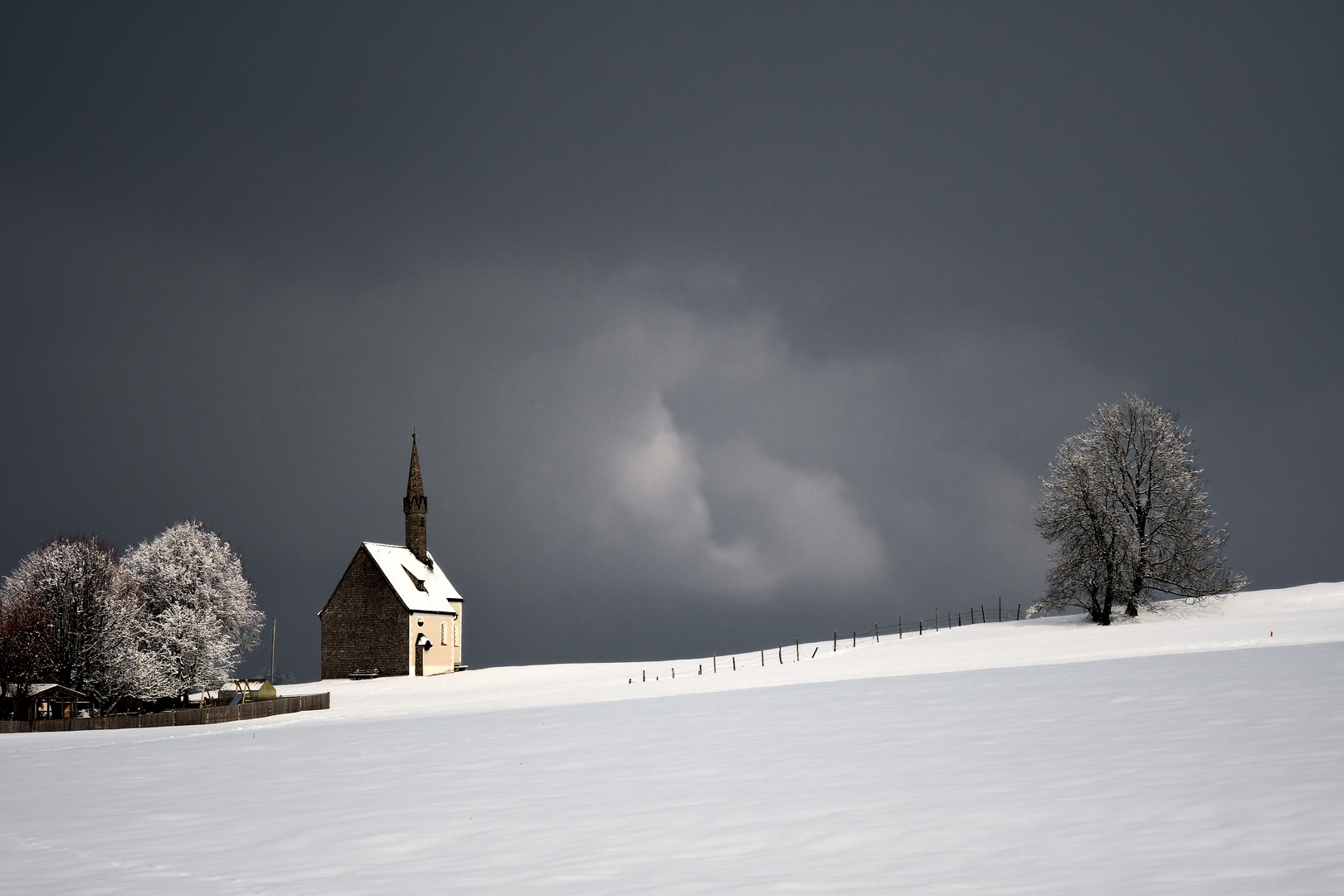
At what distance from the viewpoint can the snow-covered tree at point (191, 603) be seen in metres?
66.9

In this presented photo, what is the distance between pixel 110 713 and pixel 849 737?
184ft

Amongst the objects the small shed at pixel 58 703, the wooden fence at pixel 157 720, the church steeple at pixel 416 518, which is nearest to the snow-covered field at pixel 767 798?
the wooden fence at pixel 157 720

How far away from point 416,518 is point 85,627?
1563 inches

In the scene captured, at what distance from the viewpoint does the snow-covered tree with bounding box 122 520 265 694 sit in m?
66.9

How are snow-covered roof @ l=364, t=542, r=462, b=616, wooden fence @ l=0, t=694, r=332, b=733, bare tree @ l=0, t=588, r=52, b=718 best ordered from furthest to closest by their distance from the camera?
snow-covered roof @ l=364, t=542, r=462, b=616 < bare tree @ l=0, t=588, r=52, b=718 < wooden fence @ l=0, t=694, r=332, b=733

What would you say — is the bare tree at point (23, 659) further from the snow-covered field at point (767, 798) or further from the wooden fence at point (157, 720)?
the snow-covered field at point (767, 798)

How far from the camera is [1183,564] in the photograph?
59438mm

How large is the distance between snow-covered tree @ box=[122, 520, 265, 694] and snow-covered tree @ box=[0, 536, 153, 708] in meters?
2.98

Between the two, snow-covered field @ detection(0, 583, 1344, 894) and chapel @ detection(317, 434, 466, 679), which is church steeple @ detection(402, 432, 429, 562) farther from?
snow-covered field @ detection(0, 583, 1344, 894)

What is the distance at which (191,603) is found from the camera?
229 feet

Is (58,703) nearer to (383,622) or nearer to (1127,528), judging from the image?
(383,622)

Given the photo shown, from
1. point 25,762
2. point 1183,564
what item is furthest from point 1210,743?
point 1183,564

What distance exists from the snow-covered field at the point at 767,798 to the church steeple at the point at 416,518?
64.6 meters

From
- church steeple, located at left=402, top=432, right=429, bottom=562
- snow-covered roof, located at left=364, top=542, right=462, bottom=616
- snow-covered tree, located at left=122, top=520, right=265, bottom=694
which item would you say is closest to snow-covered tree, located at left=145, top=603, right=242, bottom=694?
snow-covered tree, located at left=122, top=520, right=265, bottom=694
